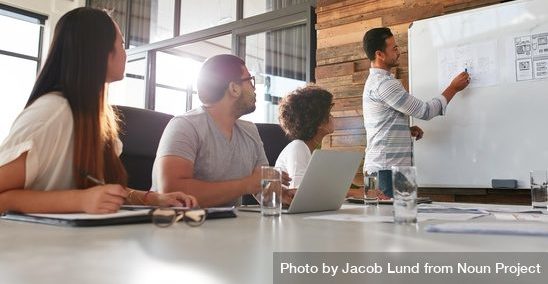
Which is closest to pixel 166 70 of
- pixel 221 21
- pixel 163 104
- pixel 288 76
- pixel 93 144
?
pixel 163 104

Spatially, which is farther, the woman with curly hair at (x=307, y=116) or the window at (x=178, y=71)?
the window at (x=178, y=71)

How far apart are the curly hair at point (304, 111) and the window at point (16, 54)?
418 cm

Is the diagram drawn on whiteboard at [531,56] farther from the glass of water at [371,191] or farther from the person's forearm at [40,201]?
the person's forearm at [40,201]

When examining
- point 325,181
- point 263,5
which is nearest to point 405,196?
point 325,181

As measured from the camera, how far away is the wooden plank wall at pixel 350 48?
2.97 meters

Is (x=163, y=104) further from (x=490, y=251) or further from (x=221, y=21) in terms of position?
(x=490, y=251)

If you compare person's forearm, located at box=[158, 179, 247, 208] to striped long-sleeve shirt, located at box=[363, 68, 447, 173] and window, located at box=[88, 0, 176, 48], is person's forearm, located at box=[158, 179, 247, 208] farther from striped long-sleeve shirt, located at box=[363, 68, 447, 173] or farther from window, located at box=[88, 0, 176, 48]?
window, located at box=[88, 0, 176, 48]

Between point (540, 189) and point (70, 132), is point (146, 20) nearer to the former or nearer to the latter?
point (70, 132)

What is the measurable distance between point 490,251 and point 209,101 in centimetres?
127

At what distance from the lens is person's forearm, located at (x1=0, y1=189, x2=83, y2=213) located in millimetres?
880

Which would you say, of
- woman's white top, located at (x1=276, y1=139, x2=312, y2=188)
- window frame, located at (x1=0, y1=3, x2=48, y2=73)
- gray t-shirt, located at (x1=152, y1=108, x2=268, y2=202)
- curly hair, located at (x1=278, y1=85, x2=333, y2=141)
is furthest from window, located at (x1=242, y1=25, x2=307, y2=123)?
window frame, located at (x1=0, y1=3, x2=48, y2=73)

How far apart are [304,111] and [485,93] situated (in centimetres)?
119

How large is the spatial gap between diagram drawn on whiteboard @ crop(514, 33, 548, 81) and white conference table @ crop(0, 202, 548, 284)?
2.11 metres

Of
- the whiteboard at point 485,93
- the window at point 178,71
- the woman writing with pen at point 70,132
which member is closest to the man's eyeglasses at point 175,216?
the woman writing with pen at point 70,132
